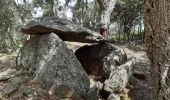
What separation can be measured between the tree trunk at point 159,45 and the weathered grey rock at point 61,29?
265 inches

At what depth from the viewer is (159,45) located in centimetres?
418

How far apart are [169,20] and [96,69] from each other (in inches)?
312

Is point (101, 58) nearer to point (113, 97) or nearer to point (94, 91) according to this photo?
point (94, 91)

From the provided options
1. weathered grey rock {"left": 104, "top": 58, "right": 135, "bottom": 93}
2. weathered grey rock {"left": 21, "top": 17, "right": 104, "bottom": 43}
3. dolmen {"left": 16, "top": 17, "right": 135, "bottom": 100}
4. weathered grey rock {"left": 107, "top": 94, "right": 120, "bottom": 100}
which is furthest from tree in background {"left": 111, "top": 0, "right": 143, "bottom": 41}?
weathered grey rock {"left": 107, "top": 94, "right": 120, "bottom": 100}

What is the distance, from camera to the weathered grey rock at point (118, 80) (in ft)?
32.2

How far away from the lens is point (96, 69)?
1194 cm

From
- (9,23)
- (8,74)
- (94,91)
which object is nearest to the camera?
(94,91)

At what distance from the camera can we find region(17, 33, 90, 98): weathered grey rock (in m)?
9.57

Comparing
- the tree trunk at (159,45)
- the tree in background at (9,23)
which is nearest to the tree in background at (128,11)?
the tree in background at (9,23)

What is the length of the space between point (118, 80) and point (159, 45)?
5975 millimetres

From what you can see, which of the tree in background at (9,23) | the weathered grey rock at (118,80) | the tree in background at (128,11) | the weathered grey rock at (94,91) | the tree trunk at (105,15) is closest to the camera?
the weathered grey rock at (94,91)

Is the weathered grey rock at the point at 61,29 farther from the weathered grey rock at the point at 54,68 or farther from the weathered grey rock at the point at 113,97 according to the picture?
the weathered grey rock at the point at 113,97

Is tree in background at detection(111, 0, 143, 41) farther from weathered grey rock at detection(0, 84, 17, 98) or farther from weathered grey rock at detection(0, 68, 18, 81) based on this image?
weathered grey rock at detection(0, 84, 17, 98)

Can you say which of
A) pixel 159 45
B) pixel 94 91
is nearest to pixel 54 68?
pixel 94 91
